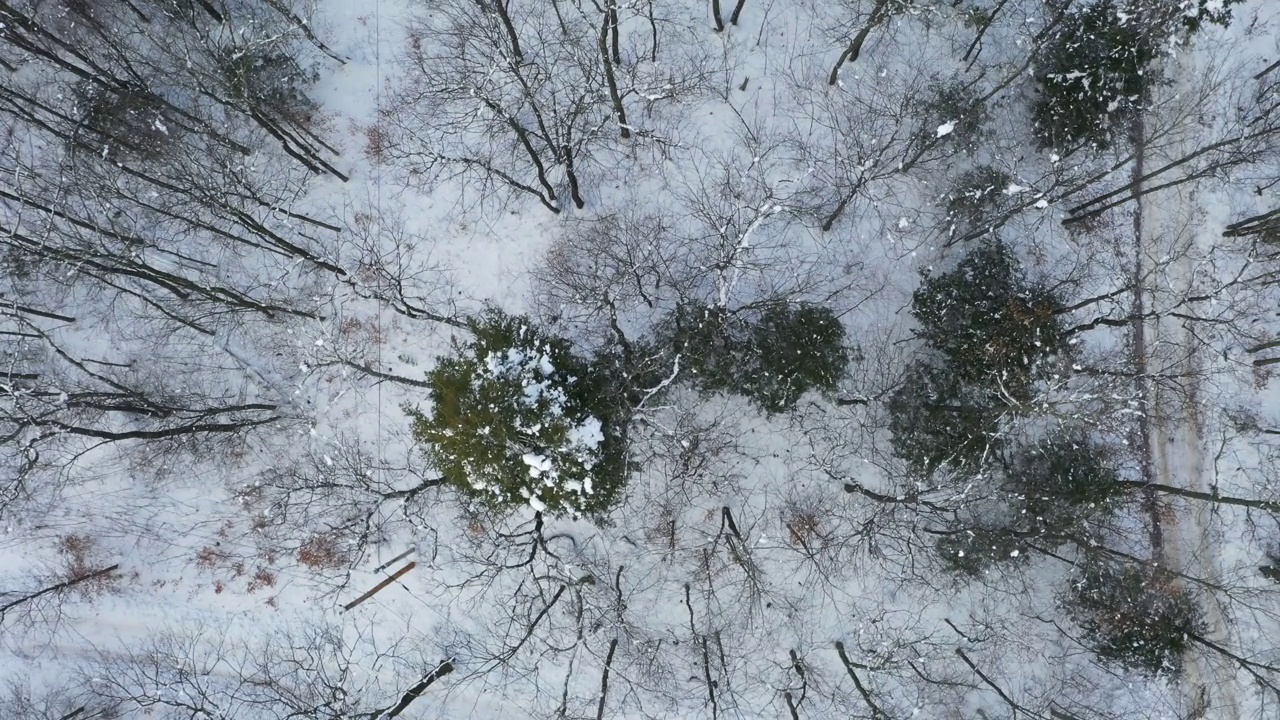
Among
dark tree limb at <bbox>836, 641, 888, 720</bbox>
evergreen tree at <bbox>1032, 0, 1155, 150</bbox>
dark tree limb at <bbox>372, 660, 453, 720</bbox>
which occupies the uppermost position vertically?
evergreen tree at <bbox>1032, 0, 1155, 150</bbox>

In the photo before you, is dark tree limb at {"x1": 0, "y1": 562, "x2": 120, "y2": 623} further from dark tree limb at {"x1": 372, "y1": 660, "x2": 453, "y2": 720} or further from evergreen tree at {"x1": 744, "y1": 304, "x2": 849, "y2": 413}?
evergreen tree at {"x1": 744, "y1": 304, "x2": 849, "y2": 413}

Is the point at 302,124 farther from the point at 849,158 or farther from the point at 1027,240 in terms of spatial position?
the point at 1027,240

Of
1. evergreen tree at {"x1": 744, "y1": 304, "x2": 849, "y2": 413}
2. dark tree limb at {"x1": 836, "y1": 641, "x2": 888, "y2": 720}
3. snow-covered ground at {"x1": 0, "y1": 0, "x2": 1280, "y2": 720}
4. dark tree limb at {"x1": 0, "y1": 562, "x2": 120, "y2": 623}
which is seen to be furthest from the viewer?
dark tree limb at {"x1": 0, "y1": 562, "x2": 120, "y2": 623}

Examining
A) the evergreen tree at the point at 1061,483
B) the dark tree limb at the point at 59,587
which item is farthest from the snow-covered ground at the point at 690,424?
the evergreen tree at the point at 1061,483

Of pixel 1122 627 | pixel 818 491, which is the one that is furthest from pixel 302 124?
pixel 1122 627

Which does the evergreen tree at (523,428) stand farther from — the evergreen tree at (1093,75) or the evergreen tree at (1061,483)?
the evergreen tree at (1093,75)

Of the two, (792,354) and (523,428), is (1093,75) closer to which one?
(792,354)

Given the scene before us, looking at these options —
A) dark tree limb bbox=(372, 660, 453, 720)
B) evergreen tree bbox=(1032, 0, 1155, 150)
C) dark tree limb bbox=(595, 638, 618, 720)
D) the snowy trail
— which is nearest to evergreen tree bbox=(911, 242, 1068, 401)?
evergreen tree bbox=(1032, 0, 1155, 150)

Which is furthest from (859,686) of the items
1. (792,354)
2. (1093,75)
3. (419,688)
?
(1093,75)
